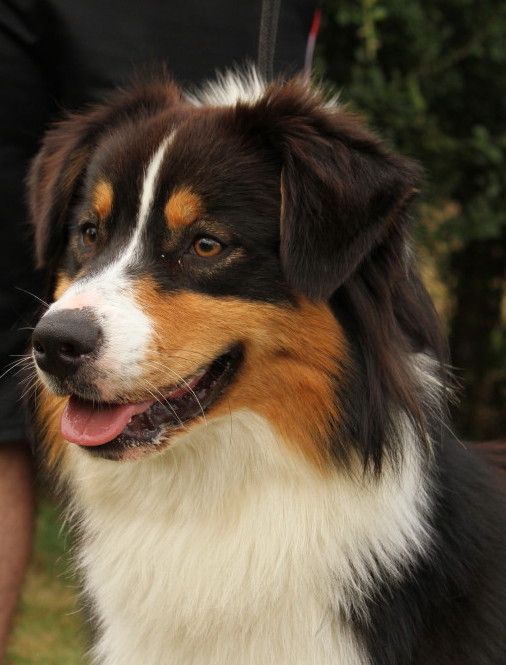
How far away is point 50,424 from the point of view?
3.25m

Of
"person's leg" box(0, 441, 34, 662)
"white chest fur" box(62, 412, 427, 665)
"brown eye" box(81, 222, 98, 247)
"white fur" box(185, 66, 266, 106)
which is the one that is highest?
"white fur" box(185, 66, 266, 106)

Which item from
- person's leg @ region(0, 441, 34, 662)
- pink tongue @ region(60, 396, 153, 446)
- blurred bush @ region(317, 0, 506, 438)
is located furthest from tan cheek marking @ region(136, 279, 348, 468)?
blurred bush @ region(317, 0, 506, 438)

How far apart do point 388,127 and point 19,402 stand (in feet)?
8.67

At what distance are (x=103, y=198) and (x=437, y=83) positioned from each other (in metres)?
3.01

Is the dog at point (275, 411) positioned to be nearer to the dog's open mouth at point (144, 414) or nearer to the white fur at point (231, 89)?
the dog's open mouth at point (144, 414)

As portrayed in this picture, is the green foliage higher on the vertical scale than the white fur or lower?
higher

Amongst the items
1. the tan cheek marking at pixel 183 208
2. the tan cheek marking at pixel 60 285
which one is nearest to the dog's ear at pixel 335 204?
the tan cheek marking at pixel 183 208

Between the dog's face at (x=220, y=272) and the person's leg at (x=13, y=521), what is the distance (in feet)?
2.05

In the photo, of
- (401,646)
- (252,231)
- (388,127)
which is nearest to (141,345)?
(252,231)

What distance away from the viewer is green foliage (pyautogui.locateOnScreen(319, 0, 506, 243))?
529 centimetres

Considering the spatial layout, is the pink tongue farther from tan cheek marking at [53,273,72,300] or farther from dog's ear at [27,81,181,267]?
dog's ear at [27,81,181,267]

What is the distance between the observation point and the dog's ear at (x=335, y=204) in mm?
2838

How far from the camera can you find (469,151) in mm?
5539

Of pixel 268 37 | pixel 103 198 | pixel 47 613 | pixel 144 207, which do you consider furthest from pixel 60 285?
pixel 47 613
